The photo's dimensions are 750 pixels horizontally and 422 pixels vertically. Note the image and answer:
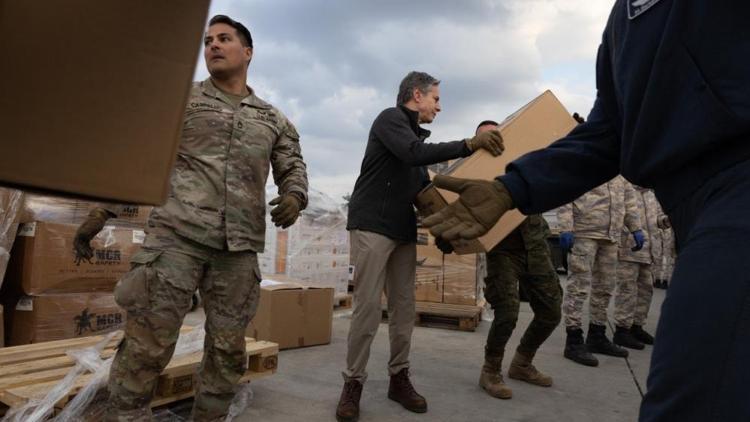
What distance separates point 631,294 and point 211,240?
4445 millimetres

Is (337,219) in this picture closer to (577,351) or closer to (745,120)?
(577,351)

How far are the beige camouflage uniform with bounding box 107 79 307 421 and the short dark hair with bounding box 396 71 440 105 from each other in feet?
3.44

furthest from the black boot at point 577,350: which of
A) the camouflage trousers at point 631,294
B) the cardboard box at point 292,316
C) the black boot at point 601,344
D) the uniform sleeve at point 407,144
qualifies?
the uniform sleeve at point 407,144

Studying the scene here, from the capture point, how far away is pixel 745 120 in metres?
0.84

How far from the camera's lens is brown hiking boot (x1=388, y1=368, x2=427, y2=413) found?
9.47 feet

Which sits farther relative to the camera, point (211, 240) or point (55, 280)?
point (55, 280)

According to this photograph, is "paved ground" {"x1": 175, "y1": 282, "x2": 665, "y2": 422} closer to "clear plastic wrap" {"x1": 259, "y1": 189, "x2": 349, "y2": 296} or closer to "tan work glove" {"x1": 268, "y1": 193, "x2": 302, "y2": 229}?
"tan work glove" {"x1": 268, "y1": 193, "x2": 302, "y2": 229}

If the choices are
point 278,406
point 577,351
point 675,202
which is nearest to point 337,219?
point 577,351

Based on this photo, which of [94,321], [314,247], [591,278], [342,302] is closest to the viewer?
[94,321]

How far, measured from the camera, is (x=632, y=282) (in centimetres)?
514

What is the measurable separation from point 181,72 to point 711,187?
2.90ft

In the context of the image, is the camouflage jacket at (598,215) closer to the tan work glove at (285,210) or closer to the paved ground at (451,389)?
the paved ground at (451,389)

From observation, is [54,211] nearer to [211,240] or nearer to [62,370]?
[62,370]

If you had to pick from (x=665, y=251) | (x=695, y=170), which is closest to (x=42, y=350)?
(x=695, y=170)
